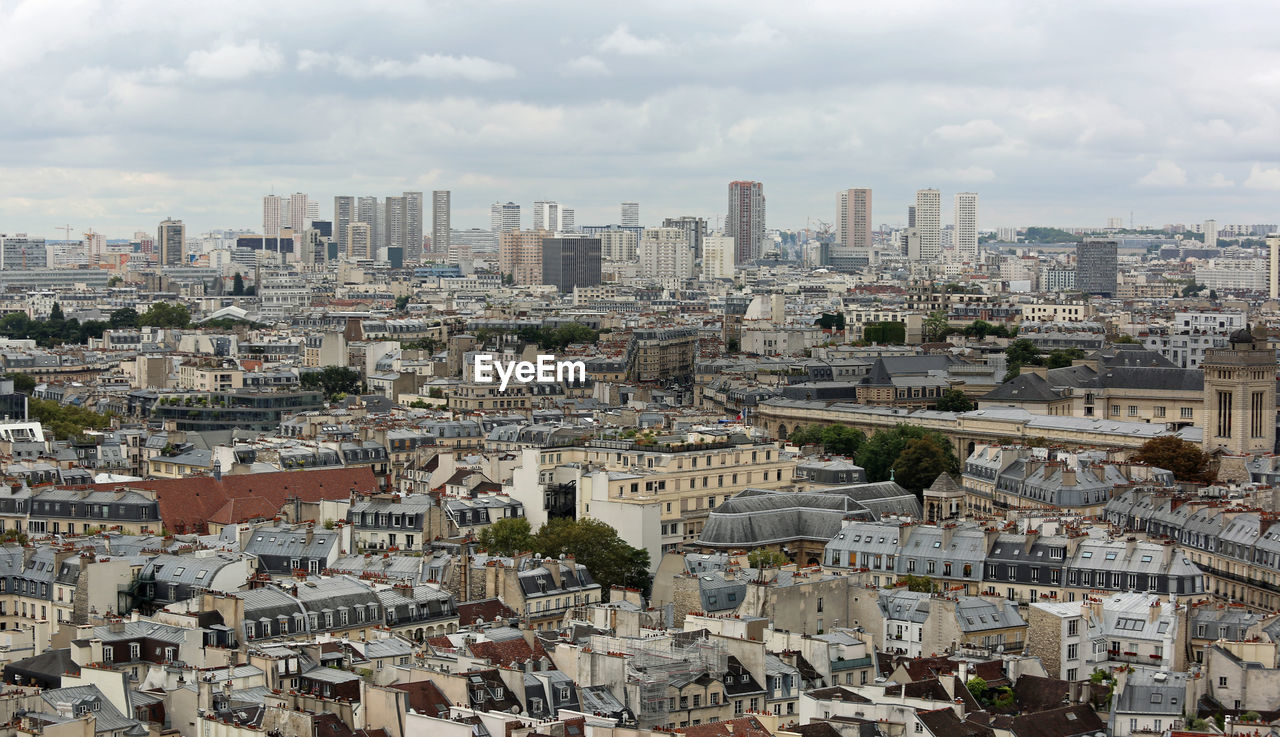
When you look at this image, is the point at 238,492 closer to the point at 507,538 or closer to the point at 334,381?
the point at 507,538

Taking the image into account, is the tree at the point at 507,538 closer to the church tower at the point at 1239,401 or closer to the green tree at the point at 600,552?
the green tree at the point at 600,552

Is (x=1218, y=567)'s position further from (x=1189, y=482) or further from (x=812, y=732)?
(x=812, y=732)

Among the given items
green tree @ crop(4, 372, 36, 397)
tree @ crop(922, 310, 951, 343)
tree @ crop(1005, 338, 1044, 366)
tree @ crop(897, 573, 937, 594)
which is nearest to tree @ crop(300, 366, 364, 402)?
green tree @ crop(4, 372, 36, 397)

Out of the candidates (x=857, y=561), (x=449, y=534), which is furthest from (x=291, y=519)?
(x=857, y=561)

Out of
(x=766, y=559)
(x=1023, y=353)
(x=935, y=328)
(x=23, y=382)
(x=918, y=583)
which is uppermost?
(x=935, y=328)

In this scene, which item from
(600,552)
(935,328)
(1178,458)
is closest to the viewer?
(600,552)

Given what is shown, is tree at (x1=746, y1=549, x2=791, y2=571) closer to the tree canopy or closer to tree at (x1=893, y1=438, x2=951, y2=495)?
the tree canopy

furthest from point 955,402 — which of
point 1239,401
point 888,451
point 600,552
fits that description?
point 600,552

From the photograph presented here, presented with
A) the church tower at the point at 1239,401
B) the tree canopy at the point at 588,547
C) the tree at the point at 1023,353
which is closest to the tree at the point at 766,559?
the tree canopy at the point at 588,547
